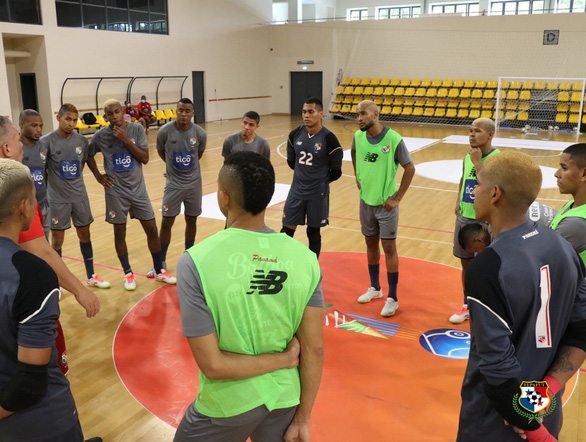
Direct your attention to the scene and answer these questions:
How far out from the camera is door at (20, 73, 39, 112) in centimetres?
1652

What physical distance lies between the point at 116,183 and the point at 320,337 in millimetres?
4084

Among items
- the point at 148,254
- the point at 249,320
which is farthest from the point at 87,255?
the point at 249,320

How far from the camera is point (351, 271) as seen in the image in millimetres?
5938

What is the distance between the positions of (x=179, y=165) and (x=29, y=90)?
13608 millimetres

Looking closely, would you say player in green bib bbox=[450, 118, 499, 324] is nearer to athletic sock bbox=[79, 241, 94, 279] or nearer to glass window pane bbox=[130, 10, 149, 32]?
athletic sock bbox=[79, 241, 94, 279]

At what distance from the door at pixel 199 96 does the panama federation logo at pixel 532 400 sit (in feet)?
70.5

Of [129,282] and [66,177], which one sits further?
[129,282]

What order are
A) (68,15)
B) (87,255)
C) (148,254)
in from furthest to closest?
(68,15)
(148,254)
(87,255)

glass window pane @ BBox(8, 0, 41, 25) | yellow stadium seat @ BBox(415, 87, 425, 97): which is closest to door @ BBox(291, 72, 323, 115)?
yellow stadium seat @ BBox(415, 87, 425, 97)

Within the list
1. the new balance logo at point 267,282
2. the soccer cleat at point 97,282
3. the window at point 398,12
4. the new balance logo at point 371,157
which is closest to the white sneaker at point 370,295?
the new balance logo at point 371,157

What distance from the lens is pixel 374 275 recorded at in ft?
17.0

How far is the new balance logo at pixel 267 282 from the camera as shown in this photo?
173 cm

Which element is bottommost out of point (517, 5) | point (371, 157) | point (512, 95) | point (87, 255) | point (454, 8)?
point (87, 255)

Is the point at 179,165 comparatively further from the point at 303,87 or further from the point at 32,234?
the point at 303,87
